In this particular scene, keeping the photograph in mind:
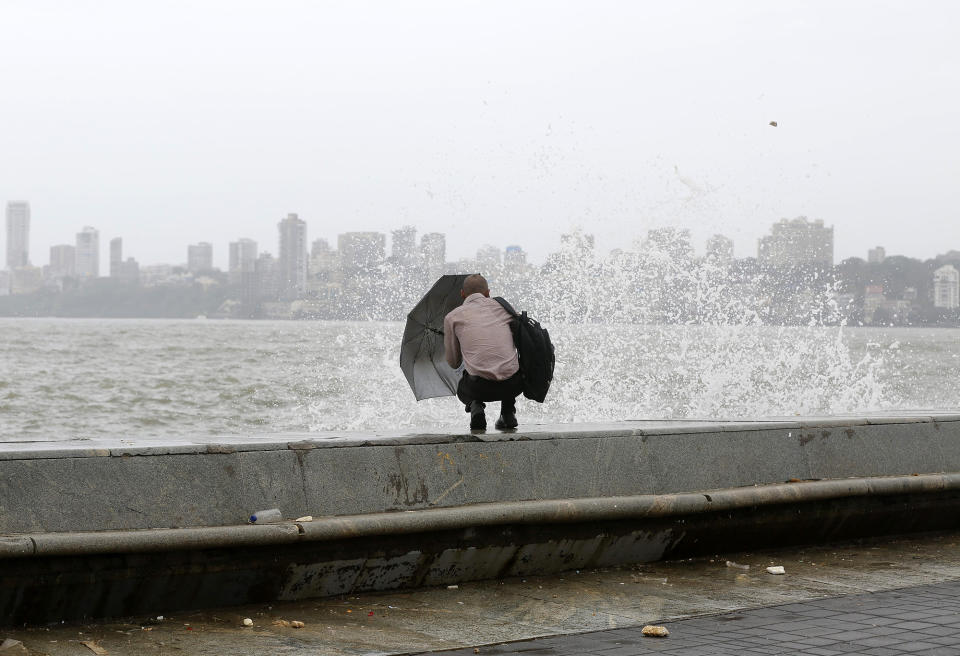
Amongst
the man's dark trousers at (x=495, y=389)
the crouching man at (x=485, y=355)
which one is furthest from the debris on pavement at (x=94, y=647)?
the man's dark trousers at (x=495, y=389)

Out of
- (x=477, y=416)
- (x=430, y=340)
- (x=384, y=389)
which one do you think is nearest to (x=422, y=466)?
(x=477, y=416)

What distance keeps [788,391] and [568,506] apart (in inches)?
1147

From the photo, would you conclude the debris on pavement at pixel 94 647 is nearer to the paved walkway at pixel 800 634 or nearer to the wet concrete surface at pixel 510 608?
the wet concrete surface at pixel 510 608

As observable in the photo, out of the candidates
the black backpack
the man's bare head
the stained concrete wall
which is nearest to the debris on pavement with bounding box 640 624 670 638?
the stained concrete wall

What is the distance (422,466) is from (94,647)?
216cm

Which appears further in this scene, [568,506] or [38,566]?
[568,506]

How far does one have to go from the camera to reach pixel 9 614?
17.9 feet

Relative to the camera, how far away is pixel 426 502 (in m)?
6.80

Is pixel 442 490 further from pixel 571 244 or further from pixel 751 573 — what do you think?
pixel 571 244

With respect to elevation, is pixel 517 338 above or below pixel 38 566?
above

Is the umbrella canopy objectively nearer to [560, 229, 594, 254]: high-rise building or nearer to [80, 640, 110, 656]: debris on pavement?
[80, 640, 110, 656]: debris on pavement

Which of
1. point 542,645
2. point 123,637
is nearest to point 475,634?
point 542,645

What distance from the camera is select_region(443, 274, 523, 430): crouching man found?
7.84 m

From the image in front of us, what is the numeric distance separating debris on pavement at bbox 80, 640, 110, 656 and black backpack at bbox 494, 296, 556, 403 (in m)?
3.31
